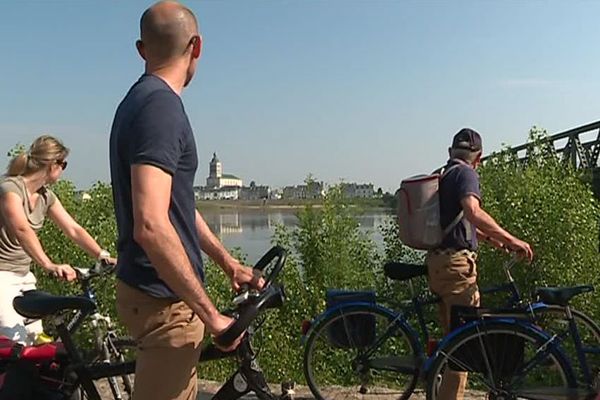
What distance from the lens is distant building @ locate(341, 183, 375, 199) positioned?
1105 cm

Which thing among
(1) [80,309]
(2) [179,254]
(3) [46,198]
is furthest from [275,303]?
(3) [46,198]

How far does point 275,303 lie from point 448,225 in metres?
2.10

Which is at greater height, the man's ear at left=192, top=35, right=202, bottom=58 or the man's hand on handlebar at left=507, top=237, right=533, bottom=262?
the man's ear at left=192, top=35, right=202, bottom=58

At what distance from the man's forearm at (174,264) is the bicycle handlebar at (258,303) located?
80mm

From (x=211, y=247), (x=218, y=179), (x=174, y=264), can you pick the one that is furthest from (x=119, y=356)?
(x=218, y=179)

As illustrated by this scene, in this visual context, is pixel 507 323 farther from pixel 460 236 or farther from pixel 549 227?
pixel 549 227

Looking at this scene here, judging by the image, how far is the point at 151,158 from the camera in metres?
2.08

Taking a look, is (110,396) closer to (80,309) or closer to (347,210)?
(80,309)

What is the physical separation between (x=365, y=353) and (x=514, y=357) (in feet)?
3.89

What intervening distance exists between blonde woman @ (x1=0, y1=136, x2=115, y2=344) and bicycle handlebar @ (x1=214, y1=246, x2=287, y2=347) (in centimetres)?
145

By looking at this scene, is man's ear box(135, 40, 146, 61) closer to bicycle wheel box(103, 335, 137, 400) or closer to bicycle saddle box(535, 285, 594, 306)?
bicycle wheel box(103, 335, 137, 400)

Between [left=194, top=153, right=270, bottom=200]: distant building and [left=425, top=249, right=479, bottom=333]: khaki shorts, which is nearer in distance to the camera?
[left=425, top=249, right=479, bottom=333]: khaki shorts

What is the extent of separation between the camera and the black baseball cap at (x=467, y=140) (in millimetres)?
4418

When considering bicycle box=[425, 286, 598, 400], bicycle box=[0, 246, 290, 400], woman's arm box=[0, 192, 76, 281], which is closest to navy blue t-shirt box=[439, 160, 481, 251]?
bicycle box=[425, 286, 598, 400]
